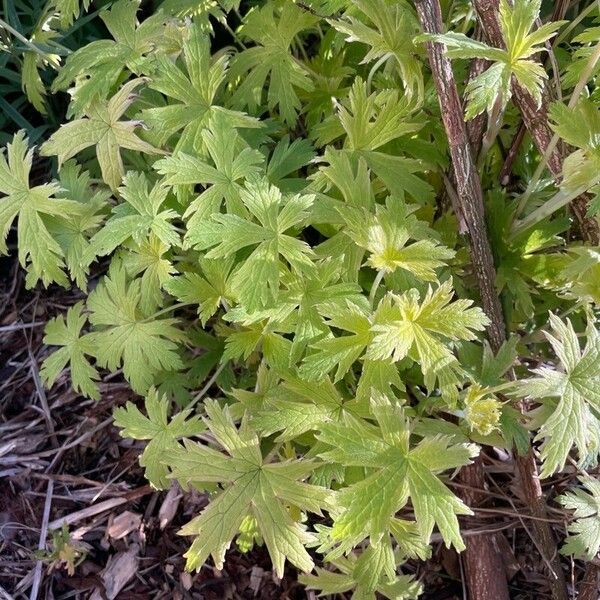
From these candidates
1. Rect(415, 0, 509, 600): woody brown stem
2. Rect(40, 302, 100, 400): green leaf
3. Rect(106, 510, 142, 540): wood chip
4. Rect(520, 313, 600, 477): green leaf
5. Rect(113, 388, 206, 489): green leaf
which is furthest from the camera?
Rect(106, 510, 142, 540): wood chip

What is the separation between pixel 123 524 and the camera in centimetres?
188

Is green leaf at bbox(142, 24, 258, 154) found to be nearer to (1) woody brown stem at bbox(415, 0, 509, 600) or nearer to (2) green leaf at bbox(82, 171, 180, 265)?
(2) green leaf at bbox(82, 171, 180, 265)

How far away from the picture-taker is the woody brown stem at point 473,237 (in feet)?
3.99

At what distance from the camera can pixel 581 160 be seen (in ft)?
3.92

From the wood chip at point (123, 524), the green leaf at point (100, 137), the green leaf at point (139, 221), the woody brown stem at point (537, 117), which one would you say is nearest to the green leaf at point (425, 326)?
the woody brown stem at point (537, 117)

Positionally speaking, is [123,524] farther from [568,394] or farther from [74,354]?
[568,394]

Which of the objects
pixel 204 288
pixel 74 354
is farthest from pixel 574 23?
pixel 74 354

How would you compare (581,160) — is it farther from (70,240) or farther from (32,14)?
(32,14)

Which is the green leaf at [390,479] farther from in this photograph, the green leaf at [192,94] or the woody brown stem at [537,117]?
the green leaf at [192,94]

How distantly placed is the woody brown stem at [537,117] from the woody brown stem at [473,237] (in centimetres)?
9

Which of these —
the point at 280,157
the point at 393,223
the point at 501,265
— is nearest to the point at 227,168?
the point at 280,157

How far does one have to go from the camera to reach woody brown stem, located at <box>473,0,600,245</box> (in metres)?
1.21

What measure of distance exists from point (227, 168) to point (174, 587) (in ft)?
3.61

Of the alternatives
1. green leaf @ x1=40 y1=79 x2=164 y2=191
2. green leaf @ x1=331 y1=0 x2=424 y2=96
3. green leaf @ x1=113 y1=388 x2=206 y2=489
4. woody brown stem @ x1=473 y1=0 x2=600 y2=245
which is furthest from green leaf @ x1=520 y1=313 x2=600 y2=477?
green leaf @ x1=40 y1=79 x2=164 y2=191
